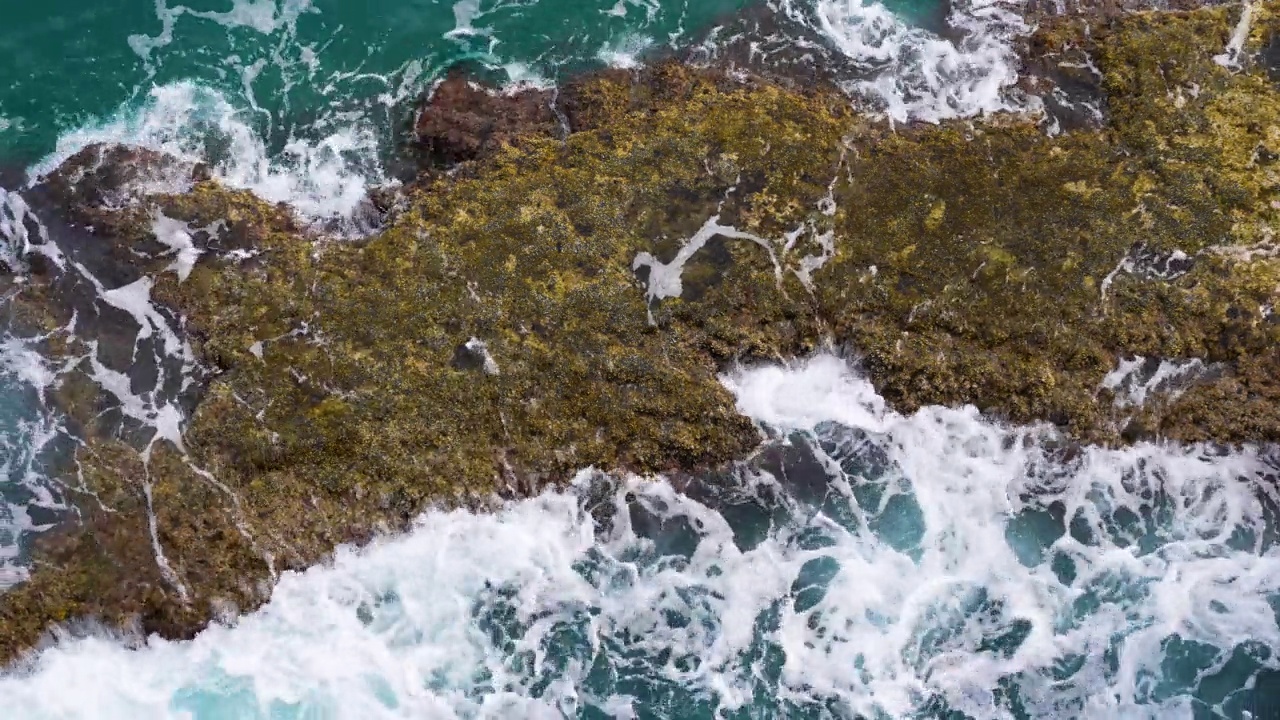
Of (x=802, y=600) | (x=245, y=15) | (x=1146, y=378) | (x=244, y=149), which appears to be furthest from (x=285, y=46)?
(x=1146, y=378)

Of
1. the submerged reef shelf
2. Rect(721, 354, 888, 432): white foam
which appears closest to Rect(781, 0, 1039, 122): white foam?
the submerged reef shelf

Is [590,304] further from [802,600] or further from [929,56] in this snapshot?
[929,56]

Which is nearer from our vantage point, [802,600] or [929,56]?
[802,600]

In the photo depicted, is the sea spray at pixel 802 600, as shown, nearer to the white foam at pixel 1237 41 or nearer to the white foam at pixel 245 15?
the white foam at pixel 1237 41

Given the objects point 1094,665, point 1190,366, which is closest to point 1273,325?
point 1190,366

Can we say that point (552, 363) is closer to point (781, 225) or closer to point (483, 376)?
point (483, 376)

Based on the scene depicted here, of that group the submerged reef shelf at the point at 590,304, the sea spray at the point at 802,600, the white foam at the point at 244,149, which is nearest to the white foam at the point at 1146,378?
the submerged reef shelf at the point at 590,304
